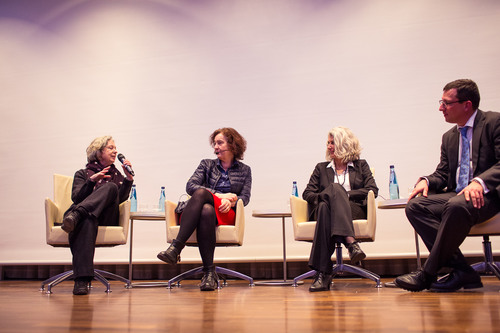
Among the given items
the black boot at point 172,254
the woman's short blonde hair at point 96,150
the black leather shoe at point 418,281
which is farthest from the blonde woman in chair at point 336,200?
the woman's short blonde hair at point 96,150

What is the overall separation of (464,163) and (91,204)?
2.29 m

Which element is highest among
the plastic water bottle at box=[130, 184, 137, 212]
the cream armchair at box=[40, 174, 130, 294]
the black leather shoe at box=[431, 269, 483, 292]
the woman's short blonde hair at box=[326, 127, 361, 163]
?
the woman's short blonde hair at box=[326, 127, 361, 163]

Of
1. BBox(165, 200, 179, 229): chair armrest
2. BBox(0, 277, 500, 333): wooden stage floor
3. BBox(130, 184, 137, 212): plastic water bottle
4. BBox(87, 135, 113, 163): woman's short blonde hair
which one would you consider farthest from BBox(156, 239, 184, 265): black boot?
BBox(130, 184, 137, 212): plastic water bottle

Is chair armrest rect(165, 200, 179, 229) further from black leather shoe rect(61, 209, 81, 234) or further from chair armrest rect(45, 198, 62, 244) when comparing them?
chair armrest rect(45, 198, 62, 244)

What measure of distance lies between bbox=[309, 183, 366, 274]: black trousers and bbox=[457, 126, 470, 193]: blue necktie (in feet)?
2.17

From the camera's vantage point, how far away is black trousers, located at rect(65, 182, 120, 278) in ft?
9.31

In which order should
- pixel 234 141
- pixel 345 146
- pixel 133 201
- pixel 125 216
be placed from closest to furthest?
1. pixel 125 216
2. pixel 345 146
3. pixel 234 141
4. pixel 133 201

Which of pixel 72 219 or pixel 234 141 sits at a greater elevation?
pixel 234 141

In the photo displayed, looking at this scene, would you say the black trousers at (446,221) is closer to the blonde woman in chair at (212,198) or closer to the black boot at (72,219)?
the blonde woman in chair at (212,198)

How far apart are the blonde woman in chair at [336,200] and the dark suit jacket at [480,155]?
56 cm

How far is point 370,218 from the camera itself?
3.06 meters

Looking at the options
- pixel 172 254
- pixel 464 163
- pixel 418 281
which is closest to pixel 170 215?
pixel 172 254

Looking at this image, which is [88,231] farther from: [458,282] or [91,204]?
[458,282]

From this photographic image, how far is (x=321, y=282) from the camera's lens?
8.97 ft
